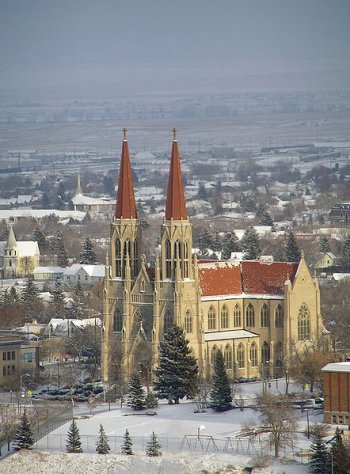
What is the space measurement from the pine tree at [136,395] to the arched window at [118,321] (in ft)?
31.6

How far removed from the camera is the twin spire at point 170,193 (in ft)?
323

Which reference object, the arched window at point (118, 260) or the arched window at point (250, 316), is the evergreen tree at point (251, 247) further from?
the arched window at point (118, 260)

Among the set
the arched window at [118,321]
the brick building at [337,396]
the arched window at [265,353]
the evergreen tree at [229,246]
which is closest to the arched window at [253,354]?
the arched window at [265,353]

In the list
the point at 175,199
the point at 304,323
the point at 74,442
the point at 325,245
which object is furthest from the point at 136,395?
the point at 325,245

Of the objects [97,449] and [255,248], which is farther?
[255,248]

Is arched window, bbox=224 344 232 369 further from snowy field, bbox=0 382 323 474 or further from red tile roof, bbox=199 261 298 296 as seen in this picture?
snowy field, bbox=0 382 323 474

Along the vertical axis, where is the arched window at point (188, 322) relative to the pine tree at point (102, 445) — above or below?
above

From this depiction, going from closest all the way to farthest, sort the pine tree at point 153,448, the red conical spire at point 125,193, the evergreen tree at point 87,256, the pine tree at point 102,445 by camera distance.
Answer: the pine tree at point 153,448
the pine tree at point 102,445
the red conical spire at point 125,193
the evergreen tree at point 87,256

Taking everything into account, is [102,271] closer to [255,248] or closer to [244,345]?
[255,248]

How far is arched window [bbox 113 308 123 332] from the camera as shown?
100 meters

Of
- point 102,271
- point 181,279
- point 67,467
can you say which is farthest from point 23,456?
point 102,271

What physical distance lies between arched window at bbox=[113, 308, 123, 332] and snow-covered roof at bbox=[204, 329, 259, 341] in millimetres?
3661

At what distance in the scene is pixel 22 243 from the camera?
488 ft

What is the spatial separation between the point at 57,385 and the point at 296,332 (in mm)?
10995
